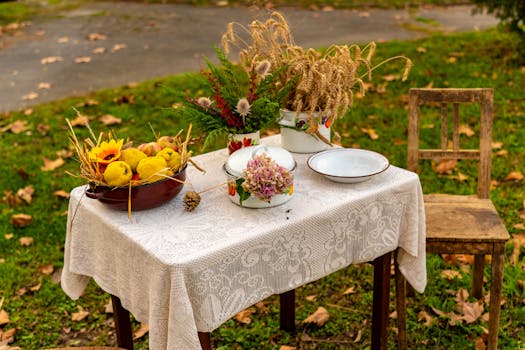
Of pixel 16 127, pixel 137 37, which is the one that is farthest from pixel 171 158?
pixel 137 37

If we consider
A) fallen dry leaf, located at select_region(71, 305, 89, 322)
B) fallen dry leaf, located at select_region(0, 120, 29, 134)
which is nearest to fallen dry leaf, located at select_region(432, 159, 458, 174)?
fallen dry leaf, located at select_region(71, 305, 89, 322)

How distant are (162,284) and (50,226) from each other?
2.50m

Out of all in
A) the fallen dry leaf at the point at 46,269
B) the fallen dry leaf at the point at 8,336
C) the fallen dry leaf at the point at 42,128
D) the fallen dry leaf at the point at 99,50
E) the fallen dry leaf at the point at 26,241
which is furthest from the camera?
the fallen dry leaf at the point at 99,50

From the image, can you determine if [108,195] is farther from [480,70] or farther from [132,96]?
[480,70]

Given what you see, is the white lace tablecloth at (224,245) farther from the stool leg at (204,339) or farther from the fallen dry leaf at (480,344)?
the fallen dry leaf at (480,344)

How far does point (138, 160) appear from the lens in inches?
87.4

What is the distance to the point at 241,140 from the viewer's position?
2.53 m

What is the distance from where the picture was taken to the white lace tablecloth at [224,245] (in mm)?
2004

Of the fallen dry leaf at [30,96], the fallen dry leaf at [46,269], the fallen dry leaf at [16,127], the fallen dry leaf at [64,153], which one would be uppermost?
the fallen dry leaf at [30,96]

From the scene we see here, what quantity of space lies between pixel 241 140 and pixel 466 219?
3.82 feet

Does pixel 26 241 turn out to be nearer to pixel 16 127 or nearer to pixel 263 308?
pixel 263 308

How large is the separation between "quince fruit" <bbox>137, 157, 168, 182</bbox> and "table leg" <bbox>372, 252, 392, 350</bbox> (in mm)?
1000

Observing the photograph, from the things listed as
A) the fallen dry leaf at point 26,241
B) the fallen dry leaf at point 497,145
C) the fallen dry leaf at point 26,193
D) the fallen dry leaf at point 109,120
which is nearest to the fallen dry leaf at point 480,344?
the fallen dry leaf at point 497,145

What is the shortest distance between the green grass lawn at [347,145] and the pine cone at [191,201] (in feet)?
1.30
